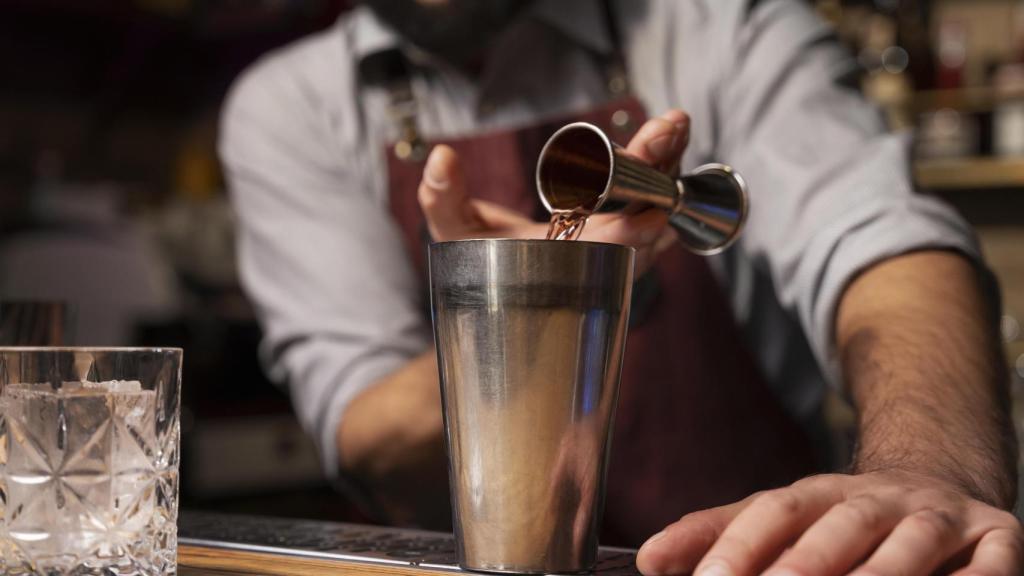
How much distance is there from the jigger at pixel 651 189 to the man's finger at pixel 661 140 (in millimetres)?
51

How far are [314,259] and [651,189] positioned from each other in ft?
3.06

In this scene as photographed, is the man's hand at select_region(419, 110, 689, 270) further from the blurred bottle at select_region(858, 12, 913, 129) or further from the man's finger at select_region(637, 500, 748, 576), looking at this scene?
the blurred bottle at select_region(858, 12, 913, 129)

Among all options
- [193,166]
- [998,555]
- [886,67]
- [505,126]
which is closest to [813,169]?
[505,126]

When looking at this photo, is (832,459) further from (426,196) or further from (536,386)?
(536,386)

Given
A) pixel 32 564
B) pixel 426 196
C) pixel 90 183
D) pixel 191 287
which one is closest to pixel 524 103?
pixel 426 196

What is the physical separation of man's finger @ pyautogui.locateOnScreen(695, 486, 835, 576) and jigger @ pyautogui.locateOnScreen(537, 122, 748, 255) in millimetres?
261

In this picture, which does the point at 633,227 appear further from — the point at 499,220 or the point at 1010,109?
the point at 1010,109

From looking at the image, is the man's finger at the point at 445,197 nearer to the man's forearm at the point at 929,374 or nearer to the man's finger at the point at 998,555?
the man's forearm at the point at 929,374

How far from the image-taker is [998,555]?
1.83 feet

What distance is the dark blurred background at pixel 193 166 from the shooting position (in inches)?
116

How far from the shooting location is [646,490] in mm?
1476

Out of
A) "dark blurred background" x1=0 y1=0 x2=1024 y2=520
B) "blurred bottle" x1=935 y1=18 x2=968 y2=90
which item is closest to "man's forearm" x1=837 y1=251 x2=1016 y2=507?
"dark blurred background" x1=0 y1=0 x2=1024 y2=520

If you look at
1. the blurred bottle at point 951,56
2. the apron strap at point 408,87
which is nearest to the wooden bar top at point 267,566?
the apron strap at point 408,87

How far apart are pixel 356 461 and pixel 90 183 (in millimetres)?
3694
